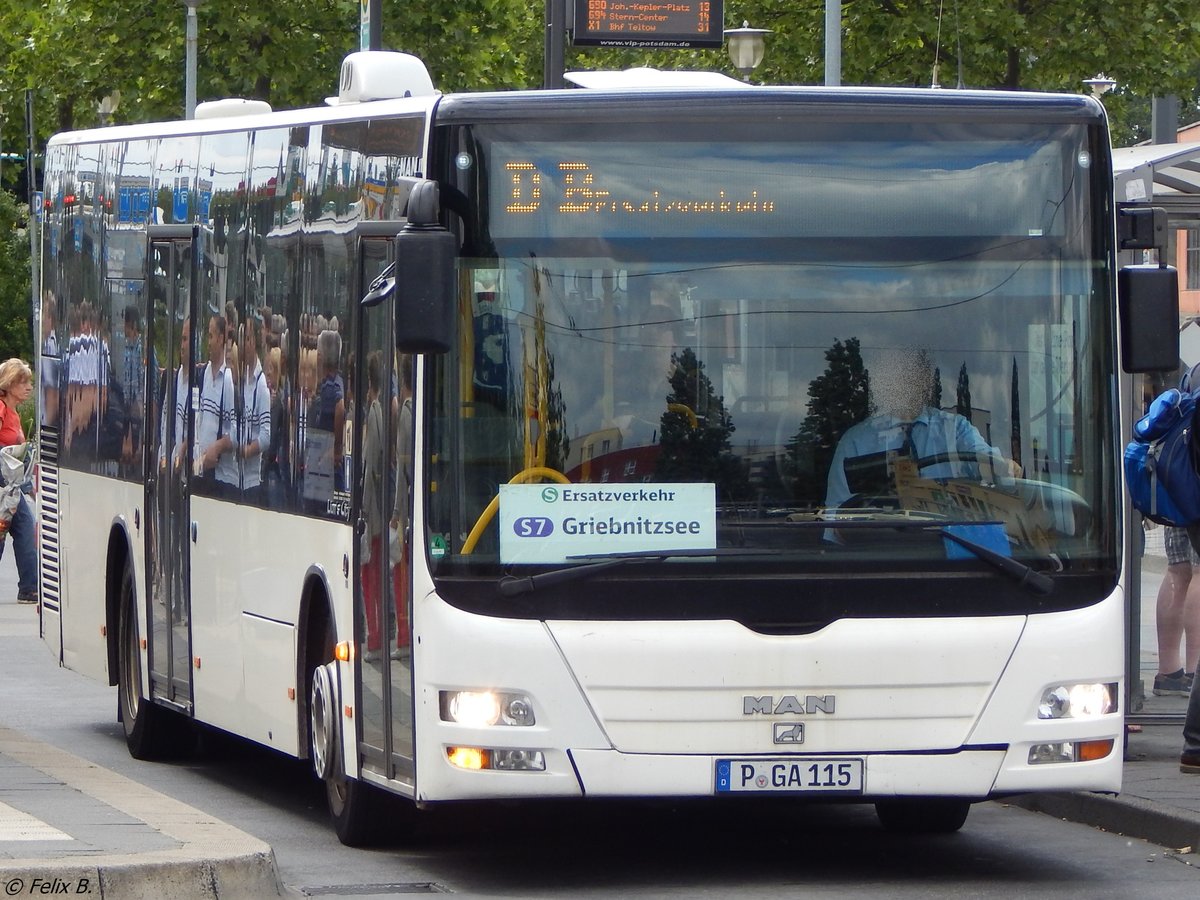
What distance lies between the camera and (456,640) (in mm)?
8477

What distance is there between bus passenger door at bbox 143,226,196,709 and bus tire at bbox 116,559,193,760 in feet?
1.05

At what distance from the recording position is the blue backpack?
1095 centimetres

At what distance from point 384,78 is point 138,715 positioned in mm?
4006

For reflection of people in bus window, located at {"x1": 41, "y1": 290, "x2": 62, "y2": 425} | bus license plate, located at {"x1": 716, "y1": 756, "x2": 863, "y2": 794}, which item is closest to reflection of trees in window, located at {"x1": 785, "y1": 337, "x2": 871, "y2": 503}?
bus license plate, located at {"x1": 716, "y1": 756, "x2": 863, "y2": 794}

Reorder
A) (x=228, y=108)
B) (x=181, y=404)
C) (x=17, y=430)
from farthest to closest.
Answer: (x=17, y=430), (x=228, y=108), (x=181, y=404)

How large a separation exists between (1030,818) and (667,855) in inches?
78.0

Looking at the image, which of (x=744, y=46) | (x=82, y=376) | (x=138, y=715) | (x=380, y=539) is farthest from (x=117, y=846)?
(x=744, y=46)

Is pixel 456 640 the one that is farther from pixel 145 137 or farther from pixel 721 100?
pixel 145 137

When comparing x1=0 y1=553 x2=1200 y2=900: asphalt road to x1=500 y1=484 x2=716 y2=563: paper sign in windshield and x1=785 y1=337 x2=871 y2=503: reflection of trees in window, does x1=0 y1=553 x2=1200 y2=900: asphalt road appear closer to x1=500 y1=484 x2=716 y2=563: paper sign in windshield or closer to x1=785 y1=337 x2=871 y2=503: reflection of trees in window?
x1=500 y1=484 x2=716 y2=563: paper sign in windshield

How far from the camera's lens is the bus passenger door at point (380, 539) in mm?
8859

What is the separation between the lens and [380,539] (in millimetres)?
9094

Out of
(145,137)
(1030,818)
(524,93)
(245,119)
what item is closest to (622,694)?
(524,93)

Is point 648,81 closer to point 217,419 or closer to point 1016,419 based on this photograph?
point 1016,419

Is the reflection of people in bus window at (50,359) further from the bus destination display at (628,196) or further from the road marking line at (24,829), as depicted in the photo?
the bus destination display at (628,196)
